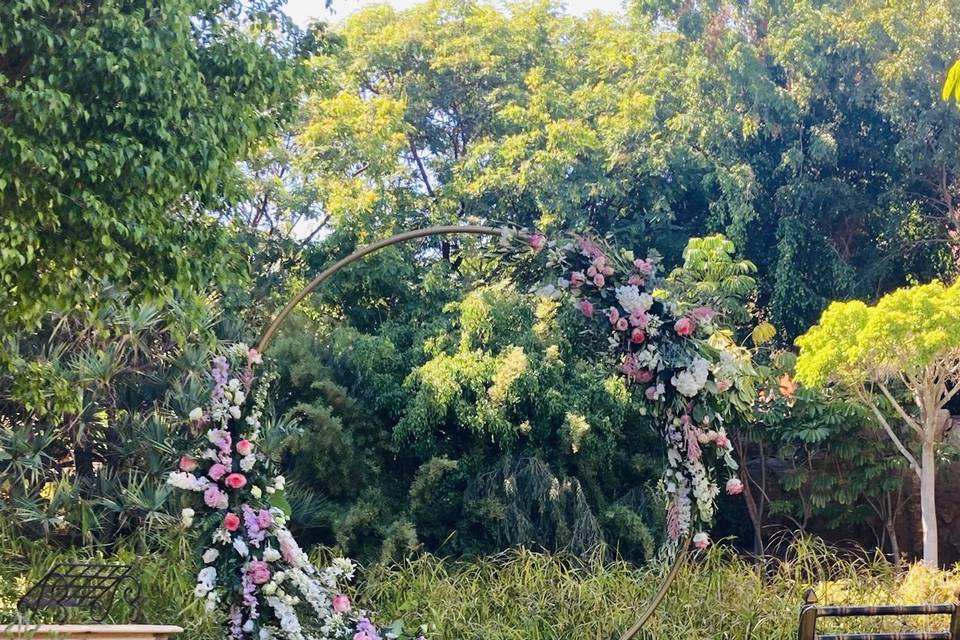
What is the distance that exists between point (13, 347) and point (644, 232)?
264 inches

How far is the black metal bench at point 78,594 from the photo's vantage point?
15.3 ft

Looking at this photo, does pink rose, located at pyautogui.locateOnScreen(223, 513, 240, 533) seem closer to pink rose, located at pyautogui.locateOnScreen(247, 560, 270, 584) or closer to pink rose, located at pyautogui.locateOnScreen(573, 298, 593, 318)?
pink rose, located at pyautogui.locateOnScreen(247, 560, 270, 584)

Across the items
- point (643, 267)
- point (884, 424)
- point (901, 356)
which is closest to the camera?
point (643, 267)

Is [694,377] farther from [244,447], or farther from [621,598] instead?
[621,598]

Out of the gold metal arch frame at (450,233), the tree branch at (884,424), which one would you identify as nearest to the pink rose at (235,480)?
the gold metal arch frame at (450,233)

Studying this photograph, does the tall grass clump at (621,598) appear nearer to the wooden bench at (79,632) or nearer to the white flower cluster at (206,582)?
the white flower cluster at (206,582)

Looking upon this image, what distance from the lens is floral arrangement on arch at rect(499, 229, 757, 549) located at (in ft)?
15.4

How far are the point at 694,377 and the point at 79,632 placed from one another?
8.24 ft

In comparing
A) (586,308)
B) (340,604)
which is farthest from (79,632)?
(586,308)

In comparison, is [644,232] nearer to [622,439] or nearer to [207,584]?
[622,439]

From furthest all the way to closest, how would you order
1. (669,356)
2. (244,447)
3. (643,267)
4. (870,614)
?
(643,267) → (669,356) → (244,447) → (870,614)

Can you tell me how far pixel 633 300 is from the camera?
187 inches

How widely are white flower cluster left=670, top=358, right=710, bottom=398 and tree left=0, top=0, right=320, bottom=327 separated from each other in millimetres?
2198

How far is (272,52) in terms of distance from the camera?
560 centimetres
